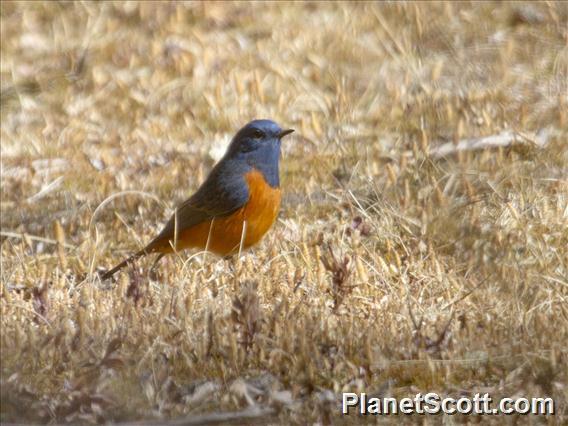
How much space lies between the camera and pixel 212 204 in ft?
20.8

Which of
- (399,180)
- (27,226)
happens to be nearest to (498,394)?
(399,180)

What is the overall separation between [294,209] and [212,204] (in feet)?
2.39

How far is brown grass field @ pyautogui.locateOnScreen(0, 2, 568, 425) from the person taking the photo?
4.66 metres

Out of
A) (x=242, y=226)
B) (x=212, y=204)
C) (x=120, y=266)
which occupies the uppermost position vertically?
(x=212, y=204)

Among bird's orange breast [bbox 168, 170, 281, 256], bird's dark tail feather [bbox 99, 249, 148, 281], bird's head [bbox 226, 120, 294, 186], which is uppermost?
bird's head [bbox 226, 120, 294, 186]

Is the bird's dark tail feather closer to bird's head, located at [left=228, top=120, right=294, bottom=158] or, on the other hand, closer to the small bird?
the small bird

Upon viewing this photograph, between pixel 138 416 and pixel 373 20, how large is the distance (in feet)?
18.5

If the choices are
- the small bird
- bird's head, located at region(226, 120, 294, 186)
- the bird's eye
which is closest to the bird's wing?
the small bird

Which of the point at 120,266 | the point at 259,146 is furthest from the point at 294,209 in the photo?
the point at 120,266

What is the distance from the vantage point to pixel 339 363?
465cm

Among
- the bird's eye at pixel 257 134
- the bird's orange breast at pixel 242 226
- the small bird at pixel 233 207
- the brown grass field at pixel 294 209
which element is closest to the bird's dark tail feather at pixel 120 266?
the small bird at pixel 233 207

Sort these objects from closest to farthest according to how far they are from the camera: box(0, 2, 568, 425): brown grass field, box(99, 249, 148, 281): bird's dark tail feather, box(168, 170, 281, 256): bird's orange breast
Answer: box(0, 2, 568, 425): brown grass field < box(99, 249, 148, 281): bird's dark tail feather < box(168, 170, 281, 256): bird's orange breast

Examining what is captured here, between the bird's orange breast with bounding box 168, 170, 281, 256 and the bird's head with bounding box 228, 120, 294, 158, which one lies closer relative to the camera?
the bird's orange breast with bounding box 168, 170, 281, 256

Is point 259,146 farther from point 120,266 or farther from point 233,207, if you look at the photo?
point 120,266
